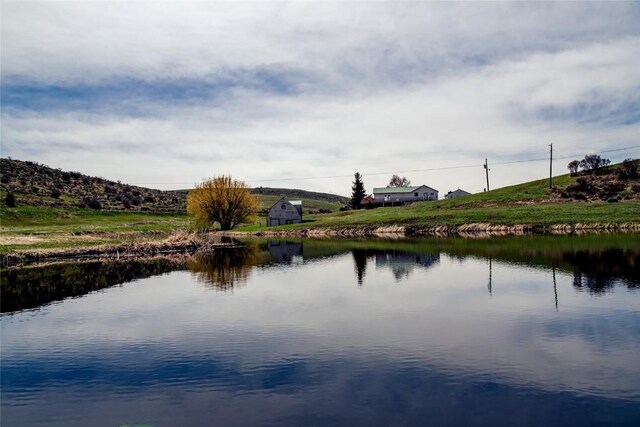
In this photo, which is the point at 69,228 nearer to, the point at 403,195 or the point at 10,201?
the point at 10,201

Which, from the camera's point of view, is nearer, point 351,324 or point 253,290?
point 351,324

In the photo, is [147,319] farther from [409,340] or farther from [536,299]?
[536,299]

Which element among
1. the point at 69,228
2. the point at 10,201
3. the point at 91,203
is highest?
the point at 91,203

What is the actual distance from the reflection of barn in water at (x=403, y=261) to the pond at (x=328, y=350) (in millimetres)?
3769

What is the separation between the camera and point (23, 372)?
17.4m

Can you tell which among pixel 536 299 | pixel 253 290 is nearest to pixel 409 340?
pixel 536 299

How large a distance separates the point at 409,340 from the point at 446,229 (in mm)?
74328

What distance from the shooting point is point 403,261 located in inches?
1889

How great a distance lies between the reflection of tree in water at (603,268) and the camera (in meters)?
30.3

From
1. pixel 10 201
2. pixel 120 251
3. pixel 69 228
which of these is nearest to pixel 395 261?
pixel 120 251

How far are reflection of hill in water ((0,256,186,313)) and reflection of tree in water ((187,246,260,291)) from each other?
87.8 inches

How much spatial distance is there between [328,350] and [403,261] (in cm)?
3022

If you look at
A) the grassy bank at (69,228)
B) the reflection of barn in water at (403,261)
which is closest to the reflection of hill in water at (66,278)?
the grassy bank at (69,228)

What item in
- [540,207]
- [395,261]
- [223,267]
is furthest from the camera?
[540,207]
